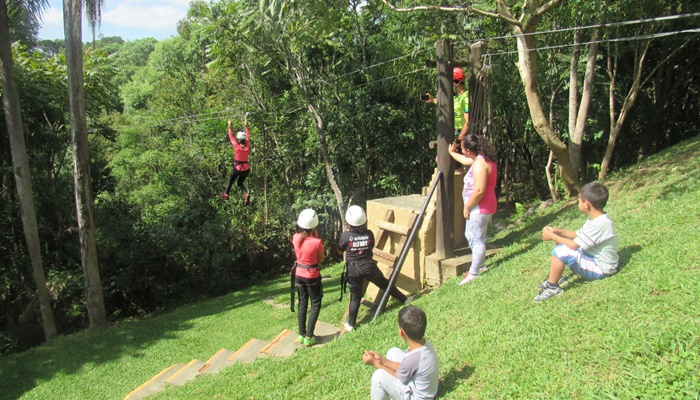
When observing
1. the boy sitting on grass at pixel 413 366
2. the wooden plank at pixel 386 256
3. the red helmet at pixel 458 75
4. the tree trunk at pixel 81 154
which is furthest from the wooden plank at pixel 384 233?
the tree trunk at pixel 81 154

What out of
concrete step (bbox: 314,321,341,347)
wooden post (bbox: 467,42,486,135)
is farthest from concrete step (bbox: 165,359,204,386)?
wooden post (bbox: 467,42,486,135)

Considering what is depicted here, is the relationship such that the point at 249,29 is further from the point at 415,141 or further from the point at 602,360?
the point at 602,360

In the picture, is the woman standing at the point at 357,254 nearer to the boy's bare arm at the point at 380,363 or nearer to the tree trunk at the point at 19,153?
the boy's bare arm at the point at 380,363

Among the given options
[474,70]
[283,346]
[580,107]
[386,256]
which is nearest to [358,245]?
[386,256]

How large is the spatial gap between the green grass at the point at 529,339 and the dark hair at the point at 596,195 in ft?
2.07

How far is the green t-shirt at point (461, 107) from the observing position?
6438 mm

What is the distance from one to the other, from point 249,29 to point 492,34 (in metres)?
5.95

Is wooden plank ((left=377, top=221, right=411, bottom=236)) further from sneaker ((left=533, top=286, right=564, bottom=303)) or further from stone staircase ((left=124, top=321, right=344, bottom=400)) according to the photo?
sneaker ((left=533, top=286, right=564, bottom=303))

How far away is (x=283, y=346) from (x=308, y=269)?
43.6 inches

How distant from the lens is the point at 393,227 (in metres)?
6.49

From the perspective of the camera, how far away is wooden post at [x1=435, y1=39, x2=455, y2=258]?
19.6 ft

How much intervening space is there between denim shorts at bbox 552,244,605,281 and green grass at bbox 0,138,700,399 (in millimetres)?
93

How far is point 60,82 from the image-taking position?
475 inches

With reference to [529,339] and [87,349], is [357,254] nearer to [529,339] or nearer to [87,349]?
[529,339]
